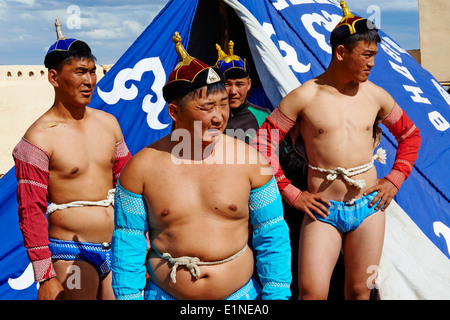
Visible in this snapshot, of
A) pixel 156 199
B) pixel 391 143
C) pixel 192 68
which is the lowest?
pixel 391 143

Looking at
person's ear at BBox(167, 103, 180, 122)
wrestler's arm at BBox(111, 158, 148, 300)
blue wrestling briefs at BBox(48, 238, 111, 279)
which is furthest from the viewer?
blue wrestling briefs at BBox(48, 238, 111, 279)

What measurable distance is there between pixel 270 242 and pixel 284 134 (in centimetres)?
118

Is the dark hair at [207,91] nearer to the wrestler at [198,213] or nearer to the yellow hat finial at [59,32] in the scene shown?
the wrestler at [198,213]

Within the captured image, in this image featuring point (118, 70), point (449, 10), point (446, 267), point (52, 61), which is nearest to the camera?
point (52, 61)

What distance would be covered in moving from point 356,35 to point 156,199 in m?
1.61

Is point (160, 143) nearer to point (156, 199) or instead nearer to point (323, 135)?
point (156, 199)

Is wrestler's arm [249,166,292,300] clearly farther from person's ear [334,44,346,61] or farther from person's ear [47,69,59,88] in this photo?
person's ear [47,69,59,88]

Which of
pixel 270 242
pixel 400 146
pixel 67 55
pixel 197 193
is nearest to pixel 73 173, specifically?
pixel 67 55

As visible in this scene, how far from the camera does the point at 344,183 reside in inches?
129

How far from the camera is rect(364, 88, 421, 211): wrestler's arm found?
11.0 ft

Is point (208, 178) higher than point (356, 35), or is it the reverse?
point (356, 35)

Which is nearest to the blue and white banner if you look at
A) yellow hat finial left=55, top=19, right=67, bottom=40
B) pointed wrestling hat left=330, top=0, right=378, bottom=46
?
pointed wrestling hat left=330, top=0, right=378, bottom=46

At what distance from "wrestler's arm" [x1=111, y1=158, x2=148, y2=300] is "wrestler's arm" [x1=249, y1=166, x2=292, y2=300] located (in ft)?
1.52

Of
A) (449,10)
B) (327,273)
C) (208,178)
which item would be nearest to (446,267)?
(327,273)
